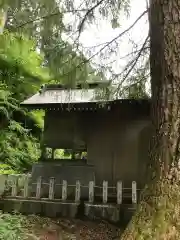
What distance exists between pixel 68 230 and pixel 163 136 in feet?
11.6

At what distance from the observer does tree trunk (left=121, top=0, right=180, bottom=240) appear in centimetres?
309

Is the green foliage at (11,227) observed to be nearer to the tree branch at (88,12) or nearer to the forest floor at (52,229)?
the forest floor at (52,229)

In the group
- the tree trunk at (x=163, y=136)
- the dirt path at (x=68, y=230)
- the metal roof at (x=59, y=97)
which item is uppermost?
the metal roof at (x=59, y=97)

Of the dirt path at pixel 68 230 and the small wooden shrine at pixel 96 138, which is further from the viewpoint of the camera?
the small wooden shrine at pixel 96 138

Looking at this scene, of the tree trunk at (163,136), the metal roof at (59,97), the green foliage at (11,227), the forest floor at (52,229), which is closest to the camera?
the tree trunk at (163,136)

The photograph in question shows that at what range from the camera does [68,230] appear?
605cm

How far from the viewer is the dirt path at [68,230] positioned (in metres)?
5.55

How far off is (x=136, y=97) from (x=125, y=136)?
8.62 ft

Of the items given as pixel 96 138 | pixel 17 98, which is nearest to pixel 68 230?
pixel 96 138

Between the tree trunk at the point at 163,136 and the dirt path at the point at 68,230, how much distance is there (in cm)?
266

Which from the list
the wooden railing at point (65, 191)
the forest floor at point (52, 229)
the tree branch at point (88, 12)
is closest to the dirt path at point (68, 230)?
the forest floor at point (52, 229)

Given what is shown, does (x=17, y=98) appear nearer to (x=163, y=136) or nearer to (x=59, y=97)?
(x=59, y=97)

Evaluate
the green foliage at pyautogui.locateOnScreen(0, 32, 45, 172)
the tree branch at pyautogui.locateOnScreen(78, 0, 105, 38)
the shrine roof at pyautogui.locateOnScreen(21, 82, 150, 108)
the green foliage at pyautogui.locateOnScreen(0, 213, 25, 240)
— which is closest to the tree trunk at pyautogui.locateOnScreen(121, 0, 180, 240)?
the tree branch at pyautogui.locateOnScreen(78, 0, 105, 38)

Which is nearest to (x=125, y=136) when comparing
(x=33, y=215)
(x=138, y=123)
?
(x=138, y=123)
